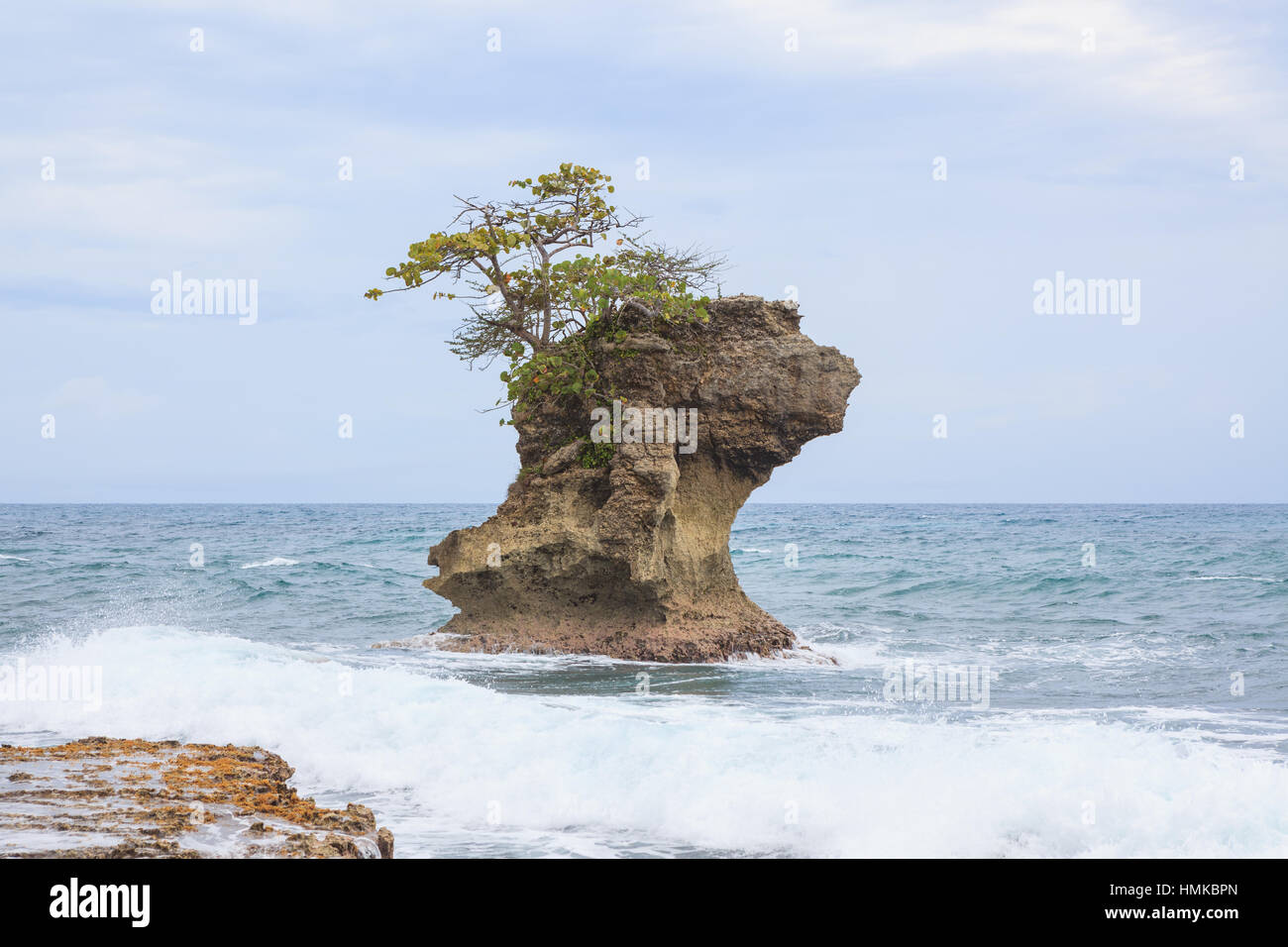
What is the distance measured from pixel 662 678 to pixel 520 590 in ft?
9.01

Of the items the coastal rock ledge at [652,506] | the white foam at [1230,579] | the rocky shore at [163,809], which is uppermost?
the coastal rock ledge at [652,506]

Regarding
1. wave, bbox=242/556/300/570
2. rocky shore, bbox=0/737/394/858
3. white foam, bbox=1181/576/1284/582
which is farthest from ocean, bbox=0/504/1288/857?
→ wave, bbox=242/556/300/570

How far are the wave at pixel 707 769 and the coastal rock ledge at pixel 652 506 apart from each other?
2.57m

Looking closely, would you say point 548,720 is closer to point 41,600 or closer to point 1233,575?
point 41,600

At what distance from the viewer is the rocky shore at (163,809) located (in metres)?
6.00

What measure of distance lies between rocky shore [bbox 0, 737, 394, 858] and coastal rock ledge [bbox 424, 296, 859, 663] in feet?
18.7

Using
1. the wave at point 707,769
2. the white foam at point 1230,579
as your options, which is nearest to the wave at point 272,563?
the wave at point 707,769

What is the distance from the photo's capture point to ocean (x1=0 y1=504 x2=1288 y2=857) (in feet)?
23.1

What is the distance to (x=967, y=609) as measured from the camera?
21031 millimetres

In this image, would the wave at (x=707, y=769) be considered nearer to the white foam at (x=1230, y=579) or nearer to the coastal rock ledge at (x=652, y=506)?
the coastal rock ledge at (x=652, y=506)

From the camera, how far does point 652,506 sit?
13.4 m

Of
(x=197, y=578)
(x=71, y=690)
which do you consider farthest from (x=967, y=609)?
(x=197, y=578)

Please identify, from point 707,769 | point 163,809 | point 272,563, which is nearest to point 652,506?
point 707,769

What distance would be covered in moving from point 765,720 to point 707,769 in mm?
2145
